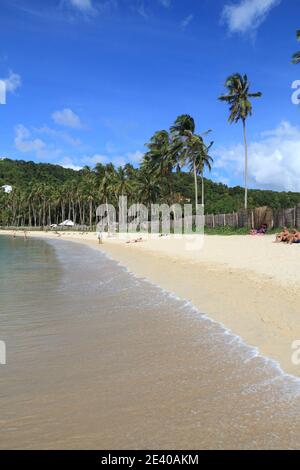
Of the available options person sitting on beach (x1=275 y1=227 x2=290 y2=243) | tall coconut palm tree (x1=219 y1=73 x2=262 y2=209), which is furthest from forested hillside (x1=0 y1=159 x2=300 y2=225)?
person sitting on beach (x1=275 y1=227 x2=290 y2=243)

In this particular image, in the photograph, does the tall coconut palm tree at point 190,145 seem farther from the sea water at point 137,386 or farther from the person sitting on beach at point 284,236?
the sea water at point 137,386

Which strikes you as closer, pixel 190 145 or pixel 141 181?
pixel 190 145

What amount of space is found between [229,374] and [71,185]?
105m

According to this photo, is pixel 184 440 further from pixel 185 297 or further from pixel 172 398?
pixel 185 297

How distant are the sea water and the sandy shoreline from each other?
0.39 m

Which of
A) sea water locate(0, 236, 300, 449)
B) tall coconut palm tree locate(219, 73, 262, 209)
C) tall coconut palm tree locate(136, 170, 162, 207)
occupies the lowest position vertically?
sea water locate(0, 236, 300, 449)

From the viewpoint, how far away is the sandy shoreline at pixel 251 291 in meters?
6.91

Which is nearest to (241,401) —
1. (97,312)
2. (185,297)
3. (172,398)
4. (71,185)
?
(172,398)

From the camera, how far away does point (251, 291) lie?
10914mm

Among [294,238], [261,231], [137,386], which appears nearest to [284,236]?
[294,238]

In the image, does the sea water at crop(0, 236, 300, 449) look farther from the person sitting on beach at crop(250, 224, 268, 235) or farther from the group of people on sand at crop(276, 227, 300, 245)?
the person sitting on beach at crop(250, 224, 268, 235)

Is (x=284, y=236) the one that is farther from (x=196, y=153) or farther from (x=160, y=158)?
(x=160, y=158)

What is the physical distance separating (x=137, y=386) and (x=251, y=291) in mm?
6594

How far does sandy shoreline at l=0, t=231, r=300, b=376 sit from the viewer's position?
6909mm
